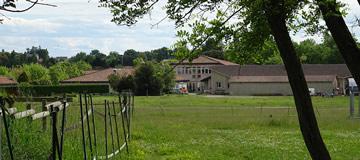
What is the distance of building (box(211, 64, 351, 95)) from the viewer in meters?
99.0

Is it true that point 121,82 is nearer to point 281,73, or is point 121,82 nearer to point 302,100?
point 281,73

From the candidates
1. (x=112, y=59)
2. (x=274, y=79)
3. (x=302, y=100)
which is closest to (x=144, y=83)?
(x=274, y=79)

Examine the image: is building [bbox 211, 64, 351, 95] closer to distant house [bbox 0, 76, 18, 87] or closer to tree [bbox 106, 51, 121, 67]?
distant house [bbox 0, 76, 18, 87]

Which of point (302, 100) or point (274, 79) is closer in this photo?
point (302, 100)

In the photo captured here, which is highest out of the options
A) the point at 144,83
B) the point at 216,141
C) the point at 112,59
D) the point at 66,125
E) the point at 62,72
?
the point at 112,59

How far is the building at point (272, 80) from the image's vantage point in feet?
325

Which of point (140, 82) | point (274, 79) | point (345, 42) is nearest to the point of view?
point (345, 42)

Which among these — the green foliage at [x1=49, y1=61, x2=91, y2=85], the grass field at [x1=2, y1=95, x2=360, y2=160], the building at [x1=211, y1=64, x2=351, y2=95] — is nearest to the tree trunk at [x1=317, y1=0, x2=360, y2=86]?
the grass field at [x1=2, y1=95, x2=360, y2=160]

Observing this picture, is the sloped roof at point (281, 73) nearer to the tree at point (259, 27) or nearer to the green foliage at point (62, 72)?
the green foliage at point (62, 72)

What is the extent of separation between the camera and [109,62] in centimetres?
17162

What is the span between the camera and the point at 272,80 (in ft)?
327

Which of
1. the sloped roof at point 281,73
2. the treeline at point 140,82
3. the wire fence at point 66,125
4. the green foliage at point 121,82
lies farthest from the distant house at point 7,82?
the sloped roof at point 281,73

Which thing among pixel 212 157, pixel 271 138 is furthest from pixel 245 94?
pixel 212 157

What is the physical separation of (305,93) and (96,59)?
172066 millimetres
